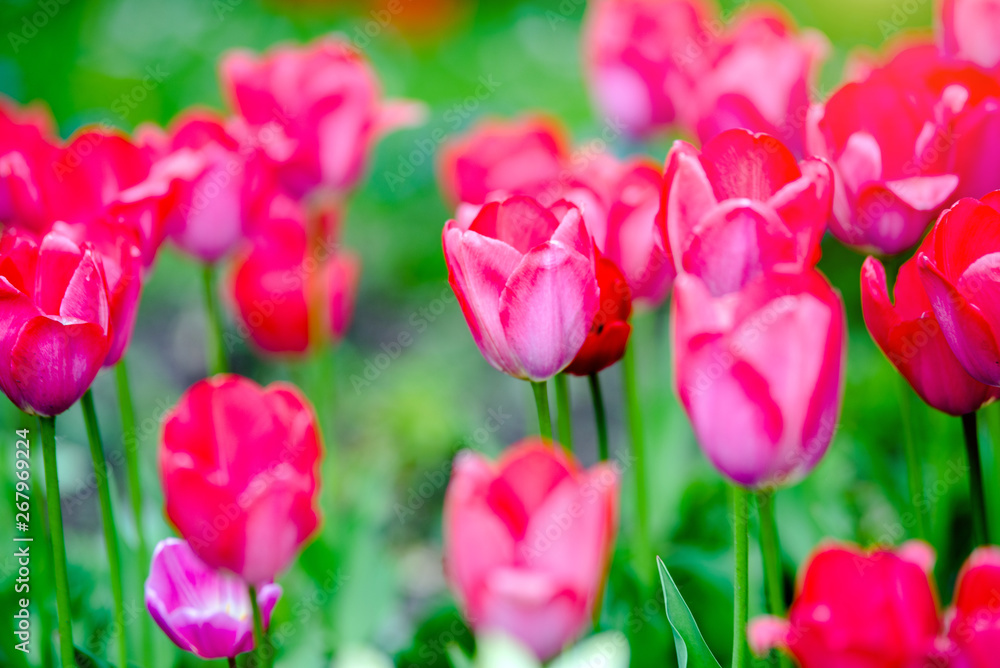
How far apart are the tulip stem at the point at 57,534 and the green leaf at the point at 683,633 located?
505mm

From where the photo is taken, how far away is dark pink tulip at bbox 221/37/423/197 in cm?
125

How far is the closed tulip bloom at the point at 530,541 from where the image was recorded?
0.62 metres

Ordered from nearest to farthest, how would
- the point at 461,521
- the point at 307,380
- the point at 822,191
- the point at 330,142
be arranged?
1. the point at 461,521
2. the point at 822,191
3. the point at 330,142
4. the point at 307,380

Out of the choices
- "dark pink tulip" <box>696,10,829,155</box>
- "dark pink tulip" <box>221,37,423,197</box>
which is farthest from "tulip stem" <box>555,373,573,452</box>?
"dark pink tulip" <box>221,37,423,197</box>

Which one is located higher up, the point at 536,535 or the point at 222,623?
the point at 536,535

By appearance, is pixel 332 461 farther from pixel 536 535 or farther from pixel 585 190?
pixel 536 535

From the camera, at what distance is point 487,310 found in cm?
80

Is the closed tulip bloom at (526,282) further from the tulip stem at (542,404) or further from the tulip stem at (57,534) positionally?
the tulip stem at (57,534)

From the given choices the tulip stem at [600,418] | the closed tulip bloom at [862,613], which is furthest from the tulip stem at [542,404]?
the closed tulip bloom at [862,613]

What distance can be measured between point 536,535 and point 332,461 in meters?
1.01

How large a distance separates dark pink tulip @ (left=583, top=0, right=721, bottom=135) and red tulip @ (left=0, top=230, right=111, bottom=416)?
92cm

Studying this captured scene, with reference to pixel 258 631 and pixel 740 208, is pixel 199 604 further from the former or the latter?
pixel 740 208

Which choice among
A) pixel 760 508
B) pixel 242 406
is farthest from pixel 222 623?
pixel 760 508

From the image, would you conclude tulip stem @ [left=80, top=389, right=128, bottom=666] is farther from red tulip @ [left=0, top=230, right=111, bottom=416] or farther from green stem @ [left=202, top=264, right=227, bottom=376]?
green stem @ [left=202, top=264, right=227, bottom=376]
